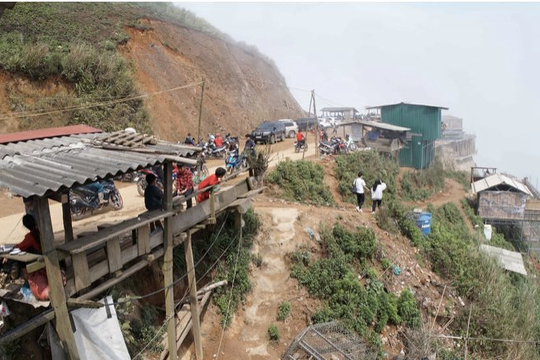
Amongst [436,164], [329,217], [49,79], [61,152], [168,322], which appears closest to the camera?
[61,152]

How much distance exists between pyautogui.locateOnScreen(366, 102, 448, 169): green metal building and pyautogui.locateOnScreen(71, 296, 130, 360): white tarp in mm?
27869

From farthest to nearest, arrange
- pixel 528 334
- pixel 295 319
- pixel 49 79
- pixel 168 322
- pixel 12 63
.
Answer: pixel 49 79 → pixel 12 63 → pixel 528 334 → pixel 295 319 → pixel 168 322

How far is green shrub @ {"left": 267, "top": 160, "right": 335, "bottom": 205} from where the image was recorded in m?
17.4

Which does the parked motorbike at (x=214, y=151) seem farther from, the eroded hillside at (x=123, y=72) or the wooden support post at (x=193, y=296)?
the wooden support post at (x=193, y=296)

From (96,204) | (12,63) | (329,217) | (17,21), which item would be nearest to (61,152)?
(96,204)

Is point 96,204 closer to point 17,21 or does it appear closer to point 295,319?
point 295,319

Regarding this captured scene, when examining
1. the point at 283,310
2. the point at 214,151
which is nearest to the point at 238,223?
the point at 283,310

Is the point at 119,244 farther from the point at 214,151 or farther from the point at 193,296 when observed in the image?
the point at 214,151

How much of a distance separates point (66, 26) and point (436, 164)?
27.7 m

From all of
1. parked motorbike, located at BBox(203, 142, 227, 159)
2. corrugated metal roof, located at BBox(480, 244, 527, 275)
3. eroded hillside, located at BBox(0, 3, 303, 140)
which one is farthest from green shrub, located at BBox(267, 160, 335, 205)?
eroded hillside, located at BBox(0, 3, 303, 140)

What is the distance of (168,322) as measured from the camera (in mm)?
7863

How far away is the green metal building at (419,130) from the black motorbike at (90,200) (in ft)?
78.0

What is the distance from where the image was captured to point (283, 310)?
10.9 m

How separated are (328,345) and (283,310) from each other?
4.84 ft
